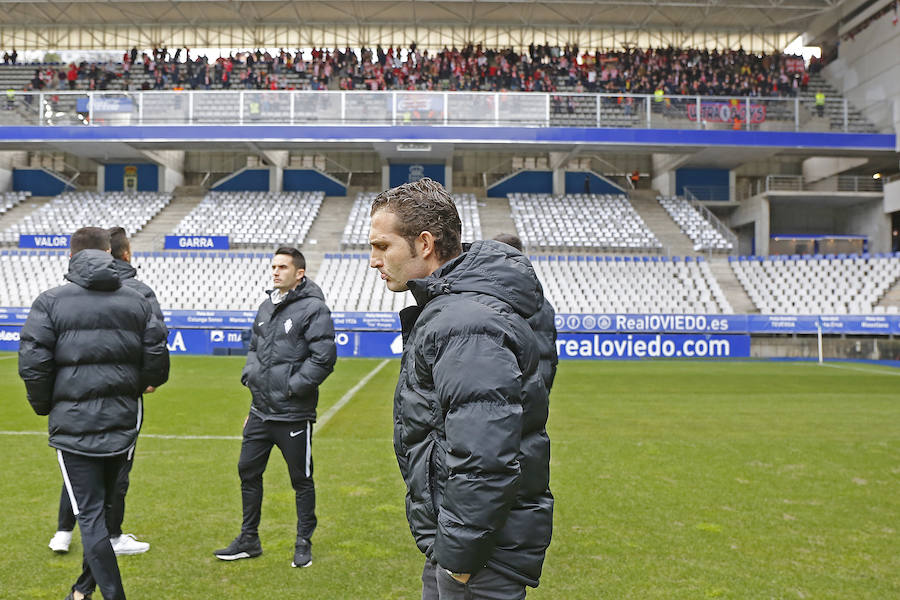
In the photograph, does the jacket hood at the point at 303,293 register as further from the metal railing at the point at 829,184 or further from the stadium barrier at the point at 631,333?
the metal railing at the point at 829,184

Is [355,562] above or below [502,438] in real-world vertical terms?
below

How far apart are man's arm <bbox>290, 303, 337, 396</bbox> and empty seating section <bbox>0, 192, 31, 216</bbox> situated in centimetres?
3216

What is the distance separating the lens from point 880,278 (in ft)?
82.5

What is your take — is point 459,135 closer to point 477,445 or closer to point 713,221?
point 713,221

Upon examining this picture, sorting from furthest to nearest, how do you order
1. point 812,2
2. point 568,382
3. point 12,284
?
point 812,2 → point 12,284 → point 568,382

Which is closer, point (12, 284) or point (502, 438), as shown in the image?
point (502, 438)

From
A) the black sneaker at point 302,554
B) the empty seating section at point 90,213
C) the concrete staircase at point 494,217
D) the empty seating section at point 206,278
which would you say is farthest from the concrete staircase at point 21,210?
the black sneaker at point 302,554

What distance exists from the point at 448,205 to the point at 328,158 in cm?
3328

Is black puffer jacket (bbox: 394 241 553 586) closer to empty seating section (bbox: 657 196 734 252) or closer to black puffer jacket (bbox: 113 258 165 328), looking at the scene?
black puffer jacket (bbox: 113 258 165 328)

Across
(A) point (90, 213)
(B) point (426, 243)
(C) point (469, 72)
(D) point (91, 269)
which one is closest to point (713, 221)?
(C) point (469, 72)

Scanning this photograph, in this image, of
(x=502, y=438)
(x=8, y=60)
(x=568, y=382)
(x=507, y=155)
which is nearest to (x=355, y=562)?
(x=502, y=438)

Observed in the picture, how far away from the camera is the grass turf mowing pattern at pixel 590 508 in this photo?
416cm

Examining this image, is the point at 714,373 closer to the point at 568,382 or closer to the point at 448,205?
the point at 568,382

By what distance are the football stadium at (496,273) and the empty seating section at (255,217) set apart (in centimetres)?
19
